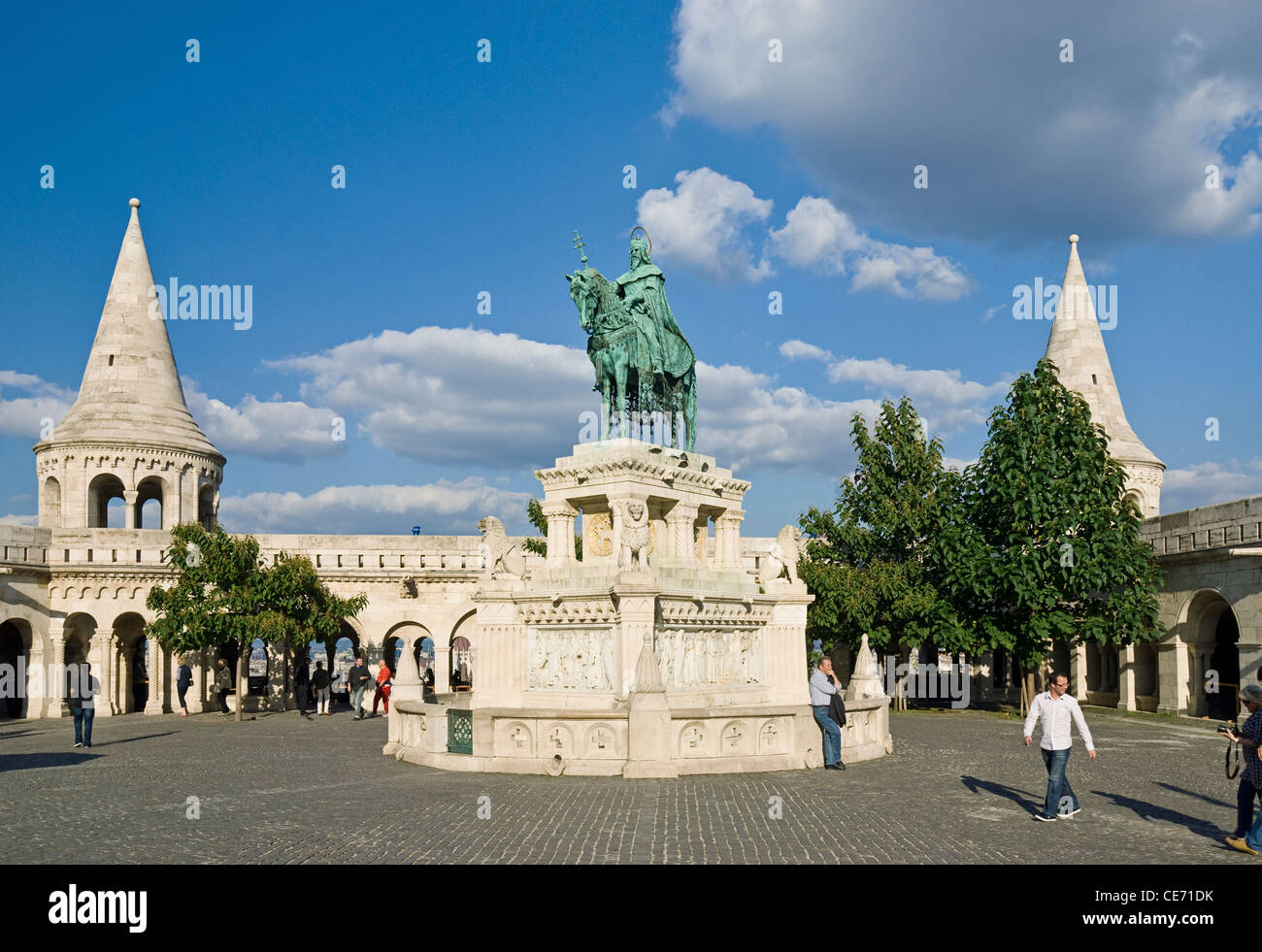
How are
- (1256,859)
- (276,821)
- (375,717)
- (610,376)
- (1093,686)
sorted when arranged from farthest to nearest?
(1093,686) < (375,717) < (610,376) < (276,821) < (1256,859)

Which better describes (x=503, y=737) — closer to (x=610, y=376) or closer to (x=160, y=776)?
(x=160, y=776)

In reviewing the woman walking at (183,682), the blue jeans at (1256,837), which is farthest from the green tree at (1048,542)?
the woman walking at (183,682)

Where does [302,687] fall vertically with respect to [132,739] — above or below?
above

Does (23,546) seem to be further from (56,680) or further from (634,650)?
(634,650)

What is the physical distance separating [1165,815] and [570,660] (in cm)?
913

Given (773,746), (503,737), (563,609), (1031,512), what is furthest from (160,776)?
(1031,512)

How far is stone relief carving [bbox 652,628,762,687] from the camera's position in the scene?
17.7 meters

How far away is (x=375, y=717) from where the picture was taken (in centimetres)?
3122

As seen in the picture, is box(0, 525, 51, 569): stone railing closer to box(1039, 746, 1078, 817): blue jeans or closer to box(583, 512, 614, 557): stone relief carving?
box(583, 512, 614, 557): stone relief carving

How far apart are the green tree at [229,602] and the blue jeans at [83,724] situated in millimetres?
8144

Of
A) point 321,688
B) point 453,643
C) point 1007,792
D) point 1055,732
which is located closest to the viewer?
point 1055,732

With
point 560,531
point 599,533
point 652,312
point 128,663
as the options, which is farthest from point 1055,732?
point 128,663

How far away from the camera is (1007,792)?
14.0m

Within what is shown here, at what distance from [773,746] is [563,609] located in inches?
166
